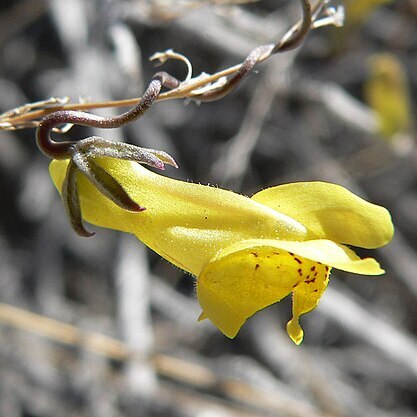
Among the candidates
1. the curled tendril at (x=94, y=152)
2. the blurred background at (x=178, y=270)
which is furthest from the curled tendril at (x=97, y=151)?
the blurred background at (x=178, y=270)

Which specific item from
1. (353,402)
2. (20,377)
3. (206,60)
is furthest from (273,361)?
(206,60)

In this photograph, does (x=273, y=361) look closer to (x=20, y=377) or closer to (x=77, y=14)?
(x=20, y=377)

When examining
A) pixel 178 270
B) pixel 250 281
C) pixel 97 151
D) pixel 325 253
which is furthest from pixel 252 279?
pixel 178 270

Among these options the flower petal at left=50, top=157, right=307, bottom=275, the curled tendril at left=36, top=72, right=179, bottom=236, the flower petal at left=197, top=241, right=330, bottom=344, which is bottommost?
the flower petal at left=197, top=241, right=330, bottom=344

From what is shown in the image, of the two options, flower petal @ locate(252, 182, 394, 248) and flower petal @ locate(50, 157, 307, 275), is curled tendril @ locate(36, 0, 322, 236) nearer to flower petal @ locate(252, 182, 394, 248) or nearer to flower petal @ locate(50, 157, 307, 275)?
flower petal @ locate(50, 157, 307, 275)

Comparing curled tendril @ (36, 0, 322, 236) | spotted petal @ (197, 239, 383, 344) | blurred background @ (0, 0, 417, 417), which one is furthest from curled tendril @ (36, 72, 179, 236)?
blurred background @ (0, 0, 417, 417)

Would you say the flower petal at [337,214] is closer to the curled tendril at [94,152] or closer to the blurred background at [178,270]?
the curled tendril at [94,152]

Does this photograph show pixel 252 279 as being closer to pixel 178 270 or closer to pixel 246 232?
pixel 246 232
